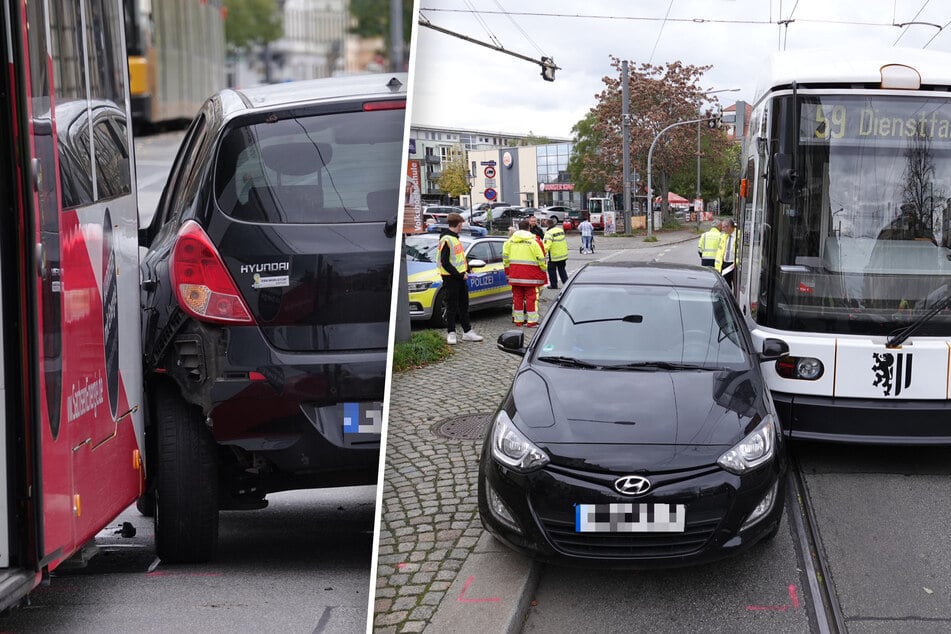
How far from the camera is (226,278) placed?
3748 mm

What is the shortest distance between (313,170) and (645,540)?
227 cm

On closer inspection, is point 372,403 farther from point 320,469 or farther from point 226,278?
point 226,278

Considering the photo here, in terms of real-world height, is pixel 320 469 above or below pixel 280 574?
above

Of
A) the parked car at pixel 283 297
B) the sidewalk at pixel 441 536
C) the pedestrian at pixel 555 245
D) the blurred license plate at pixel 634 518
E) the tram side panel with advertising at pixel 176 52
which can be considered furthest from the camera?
the pedestrian at pixel 555 245

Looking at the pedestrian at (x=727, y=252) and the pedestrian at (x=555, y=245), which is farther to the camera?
the pedestrian at (x=555, y=245)

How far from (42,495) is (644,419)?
9.18 feet

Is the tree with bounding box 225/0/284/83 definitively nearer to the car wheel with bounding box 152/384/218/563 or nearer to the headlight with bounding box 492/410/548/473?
the car wheel with bounding box 152/384/218/563

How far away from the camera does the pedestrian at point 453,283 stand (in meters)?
12.9

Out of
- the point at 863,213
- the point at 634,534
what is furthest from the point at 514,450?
the point at 863,213

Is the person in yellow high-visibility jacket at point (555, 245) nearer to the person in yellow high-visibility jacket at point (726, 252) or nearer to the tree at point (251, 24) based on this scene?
the person in yellow high-visibility jacket at point (726, 252)

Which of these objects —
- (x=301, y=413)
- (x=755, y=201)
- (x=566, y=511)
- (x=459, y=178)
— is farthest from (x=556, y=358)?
(x=755, y=201)

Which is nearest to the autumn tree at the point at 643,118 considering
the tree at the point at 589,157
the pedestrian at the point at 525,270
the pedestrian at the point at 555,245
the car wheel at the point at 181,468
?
the tree at the point at 589,157

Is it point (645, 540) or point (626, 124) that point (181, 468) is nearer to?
point (645, 540)

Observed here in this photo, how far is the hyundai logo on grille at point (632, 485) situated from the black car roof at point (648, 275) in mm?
2280
